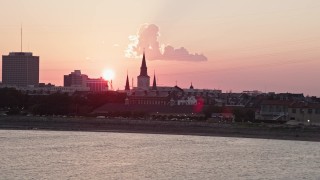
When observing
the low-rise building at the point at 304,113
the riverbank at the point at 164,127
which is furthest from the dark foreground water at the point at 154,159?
the low-rise building at the point at 304,113

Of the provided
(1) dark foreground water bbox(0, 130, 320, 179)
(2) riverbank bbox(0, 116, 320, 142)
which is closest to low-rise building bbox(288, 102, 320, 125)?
(2) riverbank bbox(0, 116, 320, 142)

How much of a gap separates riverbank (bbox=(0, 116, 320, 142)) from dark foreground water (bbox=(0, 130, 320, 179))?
316 inches

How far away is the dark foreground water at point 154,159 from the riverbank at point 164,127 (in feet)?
26.3

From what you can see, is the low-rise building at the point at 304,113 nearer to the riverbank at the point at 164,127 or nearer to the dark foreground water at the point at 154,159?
the riverbank at the point at 164,127

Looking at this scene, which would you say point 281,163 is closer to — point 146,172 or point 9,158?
point 146,172

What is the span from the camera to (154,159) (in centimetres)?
5788

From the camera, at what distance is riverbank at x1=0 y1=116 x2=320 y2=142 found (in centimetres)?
9012

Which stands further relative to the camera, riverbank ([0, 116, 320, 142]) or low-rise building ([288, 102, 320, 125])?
low-rise building ([288, 102, 320, 125])

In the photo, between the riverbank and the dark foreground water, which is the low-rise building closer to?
the riverbank

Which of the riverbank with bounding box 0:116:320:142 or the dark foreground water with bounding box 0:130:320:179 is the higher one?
the riverbank with bounding box 0:116:320:142

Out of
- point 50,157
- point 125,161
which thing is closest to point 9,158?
point 50,157

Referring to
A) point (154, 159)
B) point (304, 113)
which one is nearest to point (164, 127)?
point (304, 113)

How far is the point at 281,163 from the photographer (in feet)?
185

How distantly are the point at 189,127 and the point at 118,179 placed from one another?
56.7 metres
